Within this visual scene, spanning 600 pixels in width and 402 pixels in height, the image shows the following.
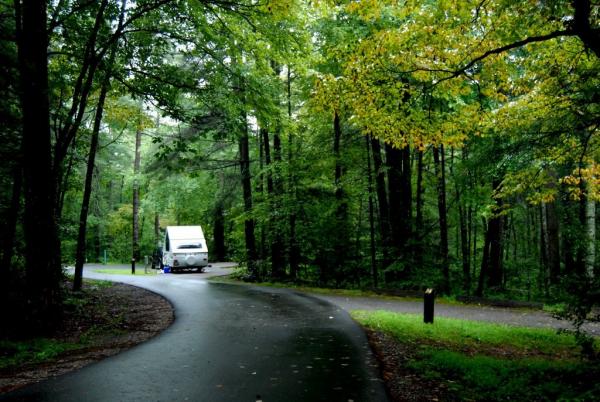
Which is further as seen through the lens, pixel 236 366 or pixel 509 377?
pixel 236 366

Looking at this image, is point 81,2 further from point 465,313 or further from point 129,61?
point 465,313

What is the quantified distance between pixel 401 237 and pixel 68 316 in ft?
41.4

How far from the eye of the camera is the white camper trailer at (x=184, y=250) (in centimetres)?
2730

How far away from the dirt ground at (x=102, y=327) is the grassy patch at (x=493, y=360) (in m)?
5.04

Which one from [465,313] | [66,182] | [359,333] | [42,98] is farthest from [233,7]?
[465,313]

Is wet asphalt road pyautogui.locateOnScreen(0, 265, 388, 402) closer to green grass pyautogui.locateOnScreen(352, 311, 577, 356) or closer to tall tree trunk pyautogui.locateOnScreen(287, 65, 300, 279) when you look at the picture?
green grass pyautogui.locateOnScreen(352, 311, 577, 356)

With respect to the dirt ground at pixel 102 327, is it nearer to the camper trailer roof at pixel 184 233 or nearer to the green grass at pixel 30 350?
the green grass at pixel 30 350

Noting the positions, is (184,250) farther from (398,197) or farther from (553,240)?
(553,240)

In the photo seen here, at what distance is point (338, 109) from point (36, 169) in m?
6.52

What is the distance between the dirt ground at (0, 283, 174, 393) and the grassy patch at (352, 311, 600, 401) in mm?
5045

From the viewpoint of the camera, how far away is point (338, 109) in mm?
9664

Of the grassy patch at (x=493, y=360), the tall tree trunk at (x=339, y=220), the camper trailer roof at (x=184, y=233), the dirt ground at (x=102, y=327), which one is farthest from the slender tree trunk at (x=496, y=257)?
the camper trailer roof at (x=184, y=233)

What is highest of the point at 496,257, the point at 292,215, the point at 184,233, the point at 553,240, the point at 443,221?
the point at 292,215

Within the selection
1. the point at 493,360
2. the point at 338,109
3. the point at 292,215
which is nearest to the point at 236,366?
the point at 493,360
